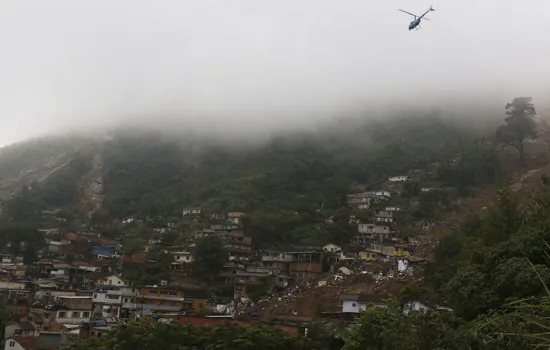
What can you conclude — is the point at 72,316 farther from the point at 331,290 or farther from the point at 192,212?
the point at 192,212

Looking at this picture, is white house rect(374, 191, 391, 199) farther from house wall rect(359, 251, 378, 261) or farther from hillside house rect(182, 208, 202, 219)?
hillside house rect(182, 208, 202, 219)

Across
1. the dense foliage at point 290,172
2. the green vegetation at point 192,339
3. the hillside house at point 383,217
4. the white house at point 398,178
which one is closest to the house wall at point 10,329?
the green vegetation at point 192,339

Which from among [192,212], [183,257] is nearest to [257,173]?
[192,212]

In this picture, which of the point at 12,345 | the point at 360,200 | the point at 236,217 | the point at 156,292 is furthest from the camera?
the point at 360,200

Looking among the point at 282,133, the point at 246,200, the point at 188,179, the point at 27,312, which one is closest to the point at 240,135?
the point at 282,133

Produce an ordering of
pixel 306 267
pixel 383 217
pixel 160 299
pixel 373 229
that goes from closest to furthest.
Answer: pixel 160 299
pixel 306 267
pixel 373 229
pixel 383 217

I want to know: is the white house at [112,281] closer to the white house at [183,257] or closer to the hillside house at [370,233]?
the white house at [183,257]

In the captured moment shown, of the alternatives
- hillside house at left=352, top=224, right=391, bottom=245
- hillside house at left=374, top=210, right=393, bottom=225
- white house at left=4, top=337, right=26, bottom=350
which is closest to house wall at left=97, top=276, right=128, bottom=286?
white house at left=4, top=337, right=26, bottom=350

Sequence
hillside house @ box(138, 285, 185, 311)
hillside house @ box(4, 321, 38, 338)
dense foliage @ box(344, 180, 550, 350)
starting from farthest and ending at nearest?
hillside house @ box(138, 285, 185, 311) → hillside house @ box(4, 321, 38, 338) → dense foliage @ box(344, 180, 550, 350)

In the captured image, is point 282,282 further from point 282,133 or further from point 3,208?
point 282,133
